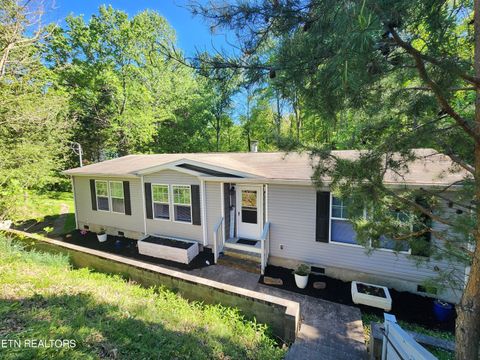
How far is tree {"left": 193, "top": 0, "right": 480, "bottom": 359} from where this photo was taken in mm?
1833

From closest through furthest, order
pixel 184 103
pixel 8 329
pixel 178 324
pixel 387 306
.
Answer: pixel 8 329 < pixel 178 324 < pixel 387 306 < pixel 184 103

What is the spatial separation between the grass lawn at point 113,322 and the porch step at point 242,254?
2.43 meters

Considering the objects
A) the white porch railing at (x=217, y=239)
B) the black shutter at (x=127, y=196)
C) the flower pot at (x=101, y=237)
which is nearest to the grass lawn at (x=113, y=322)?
the white porch railing at (x=217, y=239)

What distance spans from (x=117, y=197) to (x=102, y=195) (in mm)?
967

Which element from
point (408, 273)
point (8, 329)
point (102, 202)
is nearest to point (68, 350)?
point (8, 329)

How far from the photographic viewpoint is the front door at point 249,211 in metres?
7.81

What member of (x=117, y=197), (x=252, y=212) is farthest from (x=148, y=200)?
(x=252, y=212)

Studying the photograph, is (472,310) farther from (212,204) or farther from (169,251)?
(169,251)

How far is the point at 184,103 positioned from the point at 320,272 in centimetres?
1949

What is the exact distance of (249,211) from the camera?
8047mm

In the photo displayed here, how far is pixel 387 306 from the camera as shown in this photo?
508 centimetres

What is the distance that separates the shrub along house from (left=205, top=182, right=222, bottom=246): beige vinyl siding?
0.03 meters

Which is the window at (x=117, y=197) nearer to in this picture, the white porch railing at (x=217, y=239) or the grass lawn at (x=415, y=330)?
the white porch railing at (x=217, y=239)

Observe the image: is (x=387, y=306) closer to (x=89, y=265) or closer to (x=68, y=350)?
(x=68, y=350)
